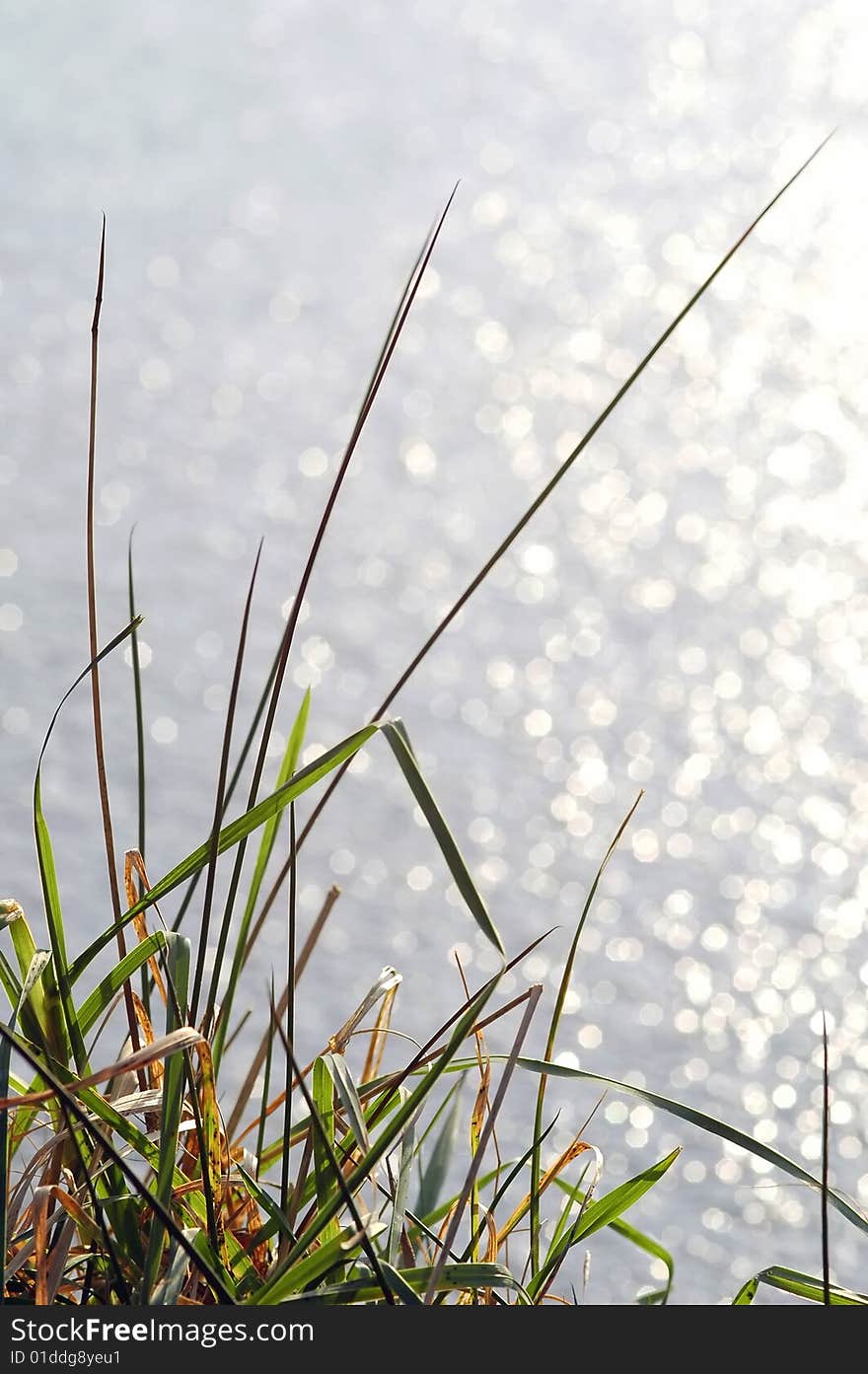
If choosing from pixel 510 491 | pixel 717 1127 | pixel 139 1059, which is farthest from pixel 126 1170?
pixel 510 491

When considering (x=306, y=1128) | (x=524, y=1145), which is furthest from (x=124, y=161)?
(x=306, y=1128)

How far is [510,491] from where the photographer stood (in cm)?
223

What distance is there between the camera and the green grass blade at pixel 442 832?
0.24 metres

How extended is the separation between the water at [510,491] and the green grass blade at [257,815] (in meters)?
0.98

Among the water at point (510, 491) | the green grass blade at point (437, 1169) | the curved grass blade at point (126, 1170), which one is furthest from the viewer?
the water at point (510, 491)

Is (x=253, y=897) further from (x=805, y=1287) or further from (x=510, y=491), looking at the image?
(x=510, y=491)

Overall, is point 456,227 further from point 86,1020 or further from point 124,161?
point 86,1020

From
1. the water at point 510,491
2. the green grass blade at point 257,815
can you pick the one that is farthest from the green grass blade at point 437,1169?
the water at point 510,491

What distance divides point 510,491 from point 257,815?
1.98m

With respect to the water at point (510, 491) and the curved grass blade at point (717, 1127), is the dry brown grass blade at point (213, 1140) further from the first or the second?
the water at point (510, 491)

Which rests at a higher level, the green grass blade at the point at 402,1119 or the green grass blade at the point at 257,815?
the green grass blade at the point at 257,815

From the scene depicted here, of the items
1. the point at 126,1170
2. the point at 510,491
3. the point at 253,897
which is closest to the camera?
the point at 126,1170

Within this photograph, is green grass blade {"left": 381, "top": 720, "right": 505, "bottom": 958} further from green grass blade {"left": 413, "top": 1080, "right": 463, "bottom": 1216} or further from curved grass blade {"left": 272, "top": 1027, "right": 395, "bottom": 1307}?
green grass blade {"left": 413, "top": 1080, "right": 463, "bottom": 1216}

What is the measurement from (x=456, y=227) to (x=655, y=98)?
678mm
